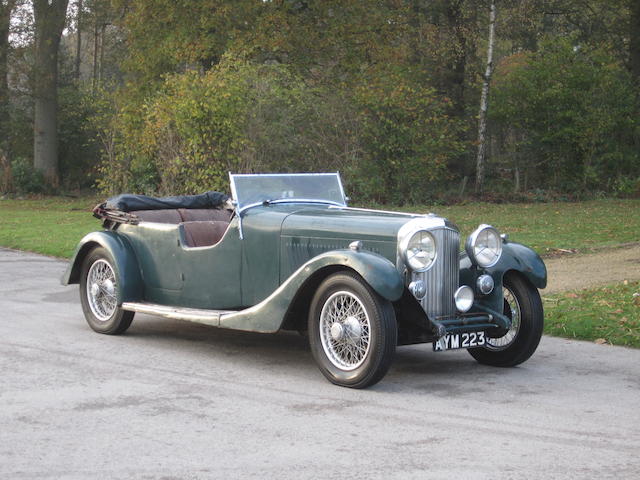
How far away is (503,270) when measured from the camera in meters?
7.14

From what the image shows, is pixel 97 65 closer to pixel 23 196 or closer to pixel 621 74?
pixel 23 196

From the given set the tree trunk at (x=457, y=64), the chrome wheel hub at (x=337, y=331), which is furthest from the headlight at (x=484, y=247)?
the tree trunk at (x=457, y=64)

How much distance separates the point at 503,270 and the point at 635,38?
1027 inches

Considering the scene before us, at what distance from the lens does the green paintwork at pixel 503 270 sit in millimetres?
7102

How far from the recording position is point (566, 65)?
95.9 feet

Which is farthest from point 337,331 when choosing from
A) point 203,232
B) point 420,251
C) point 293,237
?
point 203,232

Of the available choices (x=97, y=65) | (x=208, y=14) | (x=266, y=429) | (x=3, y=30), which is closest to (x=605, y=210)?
(x=208, y=14)

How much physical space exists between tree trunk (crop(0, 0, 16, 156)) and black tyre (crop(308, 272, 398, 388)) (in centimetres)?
2825

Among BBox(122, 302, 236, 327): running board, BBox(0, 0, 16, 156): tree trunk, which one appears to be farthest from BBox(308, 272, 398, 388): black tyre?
BBox(0, 0, 16, 156): tree trunk

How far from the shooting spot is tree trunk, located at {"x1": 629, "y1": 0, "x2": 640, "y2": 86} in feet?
100

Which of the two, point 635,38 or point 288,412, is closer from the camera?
point 288,412

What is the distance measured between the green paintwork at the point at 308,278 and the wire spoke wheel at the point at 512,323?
1.33 m

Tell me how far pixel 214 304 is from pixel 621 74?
82.7 ft

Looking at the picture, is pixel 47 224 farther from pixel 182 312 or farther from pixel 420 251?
pixel 420 251
